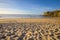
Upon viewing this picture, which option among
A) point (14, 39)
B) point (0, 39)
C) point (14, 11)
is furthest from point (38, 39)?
point (14, 11)

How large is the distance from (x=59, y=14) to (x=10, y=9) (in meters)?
5.47

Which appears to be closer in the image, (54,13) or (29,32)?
(29,32)

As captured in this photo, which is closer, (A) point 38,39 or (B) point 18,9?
(A) point 38,39

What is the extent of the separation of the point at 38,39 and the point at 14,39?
58 centimetres

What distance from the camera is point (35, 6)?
10.2 metres

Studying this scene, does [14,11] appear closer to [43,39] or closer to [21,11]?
[21,11]

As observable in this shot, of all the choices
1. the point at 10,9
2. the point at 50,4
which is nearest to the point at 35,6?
the point at 50,4

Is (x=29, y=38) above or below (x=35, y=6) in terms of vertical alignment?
below

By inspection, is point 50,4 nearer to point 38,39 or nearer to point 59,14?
point 59,14

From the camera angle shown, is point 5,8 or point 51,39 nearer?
point 51,39

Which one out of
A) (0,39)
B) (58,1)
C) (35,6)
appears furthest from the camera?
(35,6)

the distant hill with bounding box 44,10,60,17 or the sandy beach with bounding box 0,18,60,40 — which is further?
the distant hill with bounding box 44,10,60,17

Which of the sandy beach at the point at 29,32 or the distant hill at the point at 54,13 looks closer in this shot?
the sandy beach at the point at 29,32

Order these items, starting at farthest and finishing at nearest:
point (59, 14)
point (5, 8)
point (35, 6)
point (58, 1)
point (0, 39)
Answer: point (59, 14) → point (35, 6) → point (5, 8) → point (58, 1) → point (0, 39)
